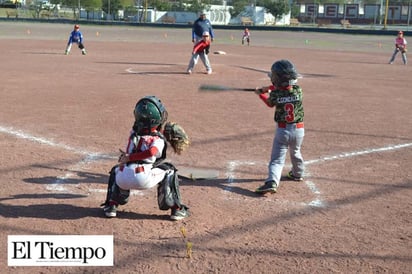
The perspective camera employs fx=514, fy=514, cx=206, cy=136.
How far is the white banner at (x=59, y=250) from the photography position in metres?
3.87

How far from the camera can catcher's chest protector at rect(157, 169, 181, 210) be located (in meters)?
4.66

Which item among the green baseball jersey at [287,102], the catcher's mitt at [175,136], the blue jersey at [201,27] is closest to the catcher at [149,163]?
the catcher's mitt at [175,136]

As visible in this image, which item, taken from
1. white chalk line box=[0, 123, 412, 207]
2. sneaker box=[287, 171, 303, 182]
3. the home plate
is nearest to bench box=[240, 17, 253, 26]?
white chalk line box=[0, 123, 412, 207]

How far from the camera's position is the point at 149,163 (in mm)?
4629

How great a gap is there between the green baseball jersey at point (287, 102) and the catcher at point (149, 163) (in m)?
1.29

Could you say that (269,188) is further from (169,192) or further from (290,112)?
(169,192)

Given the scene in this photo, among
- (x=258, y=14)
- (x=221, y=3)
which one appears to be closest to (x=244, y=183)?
(x=258, y=14)

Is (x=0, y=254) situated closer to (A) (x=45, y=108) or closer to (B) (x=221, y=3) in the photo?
(A) (x=45, y=108)

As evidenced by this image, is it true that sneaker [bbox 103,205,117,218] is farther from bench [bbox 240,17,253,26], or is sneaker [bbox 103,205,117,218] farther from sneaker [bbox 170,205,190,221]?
bench [bbox 240,17,253,26]

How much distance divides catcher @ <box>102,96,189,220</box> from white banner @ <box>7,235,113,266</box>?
55cm

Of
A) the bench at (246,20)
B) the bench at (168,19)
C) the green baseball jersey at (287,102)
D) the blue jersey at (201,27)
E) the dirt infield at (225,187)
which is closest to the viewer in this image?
the dirt infield at (225,187)

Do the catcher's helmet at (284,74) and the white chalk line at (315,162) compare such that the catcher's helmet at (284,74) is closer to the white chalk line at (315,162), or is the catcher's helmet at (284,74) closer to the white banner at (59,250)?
the white chalk line at (315,162)

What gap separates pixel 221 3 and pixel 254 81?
78771 millimetres

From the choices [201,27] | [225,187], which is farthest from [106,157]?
[201,27]
